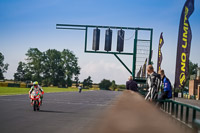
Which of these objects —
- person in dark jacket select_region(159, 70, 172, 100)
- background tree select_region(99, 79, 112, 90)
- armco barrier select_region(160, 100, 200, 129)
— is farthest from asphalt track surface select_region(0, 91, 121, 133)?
background tree select_region(99, 79, 112, 90)

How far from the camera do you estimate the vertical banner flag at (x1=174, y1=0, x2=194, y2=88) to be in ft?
41.5

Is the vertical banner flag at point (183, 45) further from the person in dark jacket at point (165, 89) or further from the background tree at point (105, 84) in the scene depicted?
the background tree at point (105, 84)

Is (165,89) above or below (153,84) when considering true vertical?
below

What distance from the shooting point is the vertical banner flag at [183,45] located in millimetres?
12641

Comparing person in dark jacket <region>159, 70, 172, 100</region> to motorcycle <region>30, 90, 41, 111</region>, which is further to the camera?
motorcycle <region>30, 90, 41, 111</region>

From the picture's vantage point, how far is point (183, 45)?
12.7 m

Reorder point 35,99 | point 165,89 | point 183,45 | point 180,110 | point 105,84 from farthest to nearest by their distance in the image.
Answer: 1. point 105,84
2. point 35,99
3. point 183,45
4. point 165,89
5. point 180,110

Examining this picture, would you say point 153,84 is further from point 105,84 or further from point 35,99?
point 105,84

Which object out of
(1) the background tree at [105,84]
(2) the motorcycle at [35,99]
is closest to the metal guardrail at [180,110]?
(2) the motorcycle at [35,99]

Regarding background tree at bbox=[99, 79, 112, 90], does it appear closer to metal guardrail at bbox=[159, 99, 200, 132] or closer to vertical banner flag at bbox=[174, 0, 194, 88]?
vertical banner flag at bbox=[174, 0, 194, 88]

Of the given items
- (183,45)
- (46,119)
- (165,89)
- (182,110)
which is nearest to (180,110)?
(182,110)

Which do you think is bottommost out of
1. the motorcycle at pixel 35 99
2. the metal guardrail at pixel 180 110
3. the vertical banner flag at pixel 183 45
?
the motorcycle at pixel 35 99

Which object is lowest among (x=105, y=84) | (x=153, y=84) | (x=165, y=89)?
(x=105, y=84)

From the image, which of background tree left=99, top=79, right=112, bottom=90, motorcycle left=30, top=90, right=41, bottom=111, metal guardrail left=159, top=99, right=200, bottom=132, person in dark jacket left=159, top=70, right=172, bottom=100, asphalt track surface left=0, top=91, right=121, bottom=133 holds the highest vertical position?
person in dark jacket left=159, top=70, right=172, bottom=100
